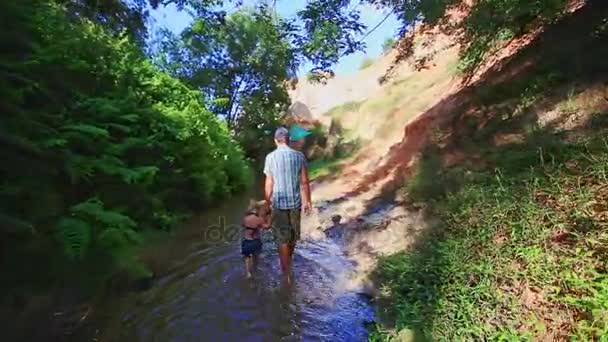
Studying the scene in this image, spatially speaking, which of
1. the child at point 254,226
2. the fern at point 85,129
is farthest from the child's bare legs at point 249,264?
the fern at point 85,129

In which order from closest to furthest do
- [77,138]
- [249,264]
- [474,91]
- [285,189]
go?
[77,138]
[285,189]
[249,264]
[474,91]

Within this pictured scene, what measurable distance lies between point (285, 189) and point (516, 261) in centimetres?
260

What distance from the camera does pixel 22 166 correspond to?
425 cm

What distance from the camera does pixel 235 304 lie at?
17.4ft

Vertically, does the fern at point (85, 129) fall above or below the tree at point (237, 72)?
below

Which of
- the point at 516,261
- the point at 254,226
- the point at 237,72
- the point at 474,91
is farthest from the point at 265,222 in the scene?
the point at 237,72

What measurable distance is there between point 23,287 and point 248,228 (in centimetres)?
259

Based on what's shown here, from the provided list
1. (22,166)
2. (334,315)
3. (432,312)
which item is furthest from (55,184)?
(432,312)

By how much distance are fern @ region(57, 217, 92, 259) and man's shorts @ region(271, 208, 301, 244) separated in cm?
216

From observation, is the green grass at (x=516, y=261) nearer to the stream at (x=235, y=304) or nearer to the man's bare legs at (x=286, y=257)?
the stream at (x=235, y=304)

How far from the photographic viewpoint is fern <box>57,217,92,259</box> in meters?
4.09

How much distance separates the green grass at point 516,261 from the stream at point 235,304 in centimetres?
60

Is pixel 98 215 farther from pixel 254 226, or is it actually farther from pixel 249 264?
pixel 249 264

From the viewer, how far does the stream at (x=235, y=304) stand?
15.0 feet
